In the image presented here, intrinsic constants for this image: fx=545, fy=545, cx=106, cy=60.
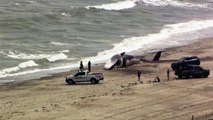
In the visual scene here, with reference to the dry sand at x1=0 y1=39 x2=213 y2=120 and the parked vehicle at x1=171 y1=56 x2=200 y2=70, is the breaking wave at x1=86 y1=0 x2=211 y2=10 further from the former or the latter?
the dry sand at x1=0 y1=39 x2=213 y2=120

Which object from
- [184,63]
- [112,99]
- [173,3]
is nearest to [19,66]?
[184,63]

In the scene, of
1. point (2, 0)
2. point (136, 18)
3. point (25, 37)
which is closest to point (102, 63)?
point (25, 37)

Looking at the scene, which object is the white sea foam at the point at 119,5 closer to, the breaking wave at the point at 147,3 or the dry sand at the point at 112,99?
the breaking wave at the point at 147,3

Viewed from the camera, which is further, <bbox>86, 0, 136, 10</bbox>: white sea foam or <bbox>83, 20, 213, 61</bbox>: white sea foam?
<bbox>86, 0, 136, 10</bbox>: white sea foam

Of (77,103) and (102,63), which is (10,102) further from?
(102,63)

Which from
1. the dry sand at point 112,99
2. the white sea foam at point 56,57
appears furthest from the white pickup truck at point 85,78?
the white sea foam at point 56,57

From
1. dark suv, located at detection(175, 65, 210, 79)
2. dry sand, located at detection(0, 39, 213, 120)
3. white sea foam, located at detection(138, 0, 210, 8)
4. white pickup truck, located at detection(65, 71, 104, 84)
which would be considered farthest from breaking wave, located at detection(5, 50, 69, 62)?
white sea foam, located at detection(138, 0, 210, 8)
